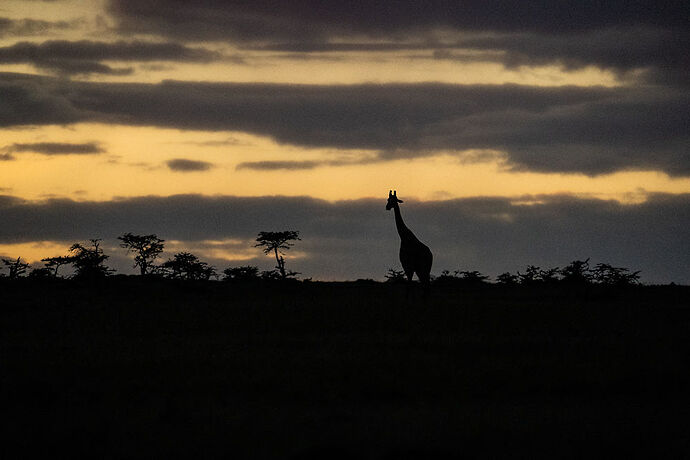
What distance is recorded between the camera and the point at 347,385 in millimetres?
12109

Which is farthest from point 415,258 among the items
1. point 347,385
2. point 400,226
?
point 347,385

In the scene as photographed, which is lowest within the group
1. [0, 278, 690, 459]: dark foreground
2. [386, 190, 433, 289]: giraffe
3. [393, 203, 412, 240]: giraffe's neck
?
[0, 278, 690, 459]: dark foreground

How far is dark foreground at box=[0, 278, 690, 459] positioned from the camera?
9.07m

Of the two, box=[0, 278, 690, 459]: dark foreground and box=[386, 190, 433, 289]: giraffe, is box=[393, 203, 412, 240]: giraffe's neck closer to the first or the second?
box=[386, 190, 433, 289]: giraffe

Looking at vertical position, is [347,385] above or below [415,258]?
below

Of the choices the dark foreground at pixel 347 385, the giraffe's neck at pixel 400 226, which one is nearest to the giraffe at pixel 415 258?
the giraffe's neck at pixel 400 226

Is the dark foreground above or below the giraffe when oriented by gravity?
below

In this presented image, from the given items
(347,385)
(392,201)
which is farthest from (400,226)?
(347,385)

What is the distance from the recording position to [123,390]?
39.3 ft

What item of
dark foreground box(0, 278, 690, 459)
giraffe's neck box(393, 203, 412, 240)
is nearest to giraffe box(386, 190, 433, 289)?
giraffe's neck box(393, 203, 412, 240)

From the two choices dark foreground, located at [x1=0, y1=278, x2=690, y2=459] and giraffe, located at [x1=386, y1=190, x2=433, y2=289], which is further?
giraffe, located at [x1=386, y1=190, x2=433, y2=289]

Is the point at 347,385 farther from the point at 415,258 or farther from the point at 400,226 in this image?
the point at 400,226

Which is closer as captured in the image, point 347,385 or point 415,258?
point 347,385

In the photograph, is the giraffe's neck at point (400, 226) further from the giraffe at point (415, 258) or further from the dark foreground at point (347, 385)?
the dark foreground at point (347, 385)
